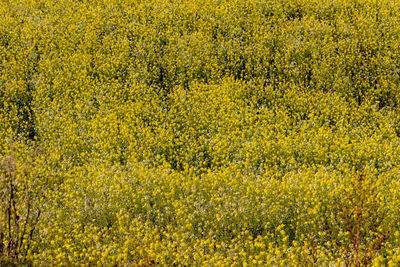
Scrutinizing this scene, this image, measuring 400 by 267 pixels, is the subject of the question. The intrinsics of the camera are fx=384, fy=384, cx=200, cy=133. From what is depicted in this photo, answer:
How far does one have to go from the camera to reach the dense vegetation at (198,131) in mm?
6773

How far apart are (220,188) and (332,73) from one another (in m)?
6.74

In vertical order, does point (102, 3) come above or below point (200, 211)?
above

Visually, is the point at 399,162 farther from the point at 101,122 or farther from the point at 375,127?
the point at 101,122

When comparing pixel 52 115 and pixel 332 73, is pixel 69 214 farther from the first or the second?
pixel 332 73

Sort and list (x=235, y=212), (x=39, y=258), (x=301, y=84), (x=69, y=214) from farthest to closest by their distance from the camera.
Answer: (x=301, y=84) → (x=69, y=214) → (x=235, y=212) → (x=39, y=258)

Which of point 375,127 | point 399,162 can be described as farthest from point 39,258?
point 375,127

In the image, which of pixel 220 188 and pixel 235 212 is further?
pixel 220 188

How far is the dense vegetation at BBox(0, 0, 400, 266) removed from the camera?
6.77 meters

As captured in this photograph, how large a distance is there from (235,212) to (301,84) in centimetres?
644

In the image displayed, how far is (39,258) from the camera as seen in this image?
649 centimetres

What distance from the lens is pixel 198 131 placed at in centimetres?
1070

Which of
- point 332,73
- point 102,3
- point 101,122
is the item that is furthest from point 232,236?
point 102,3

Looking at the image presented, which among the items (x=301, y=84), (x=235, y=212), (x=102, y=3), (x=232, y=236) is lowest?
(x=232, y=236)

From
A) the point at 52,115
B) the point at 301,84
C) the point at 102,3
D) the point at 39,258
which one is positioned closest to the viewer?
the point at 39,258
